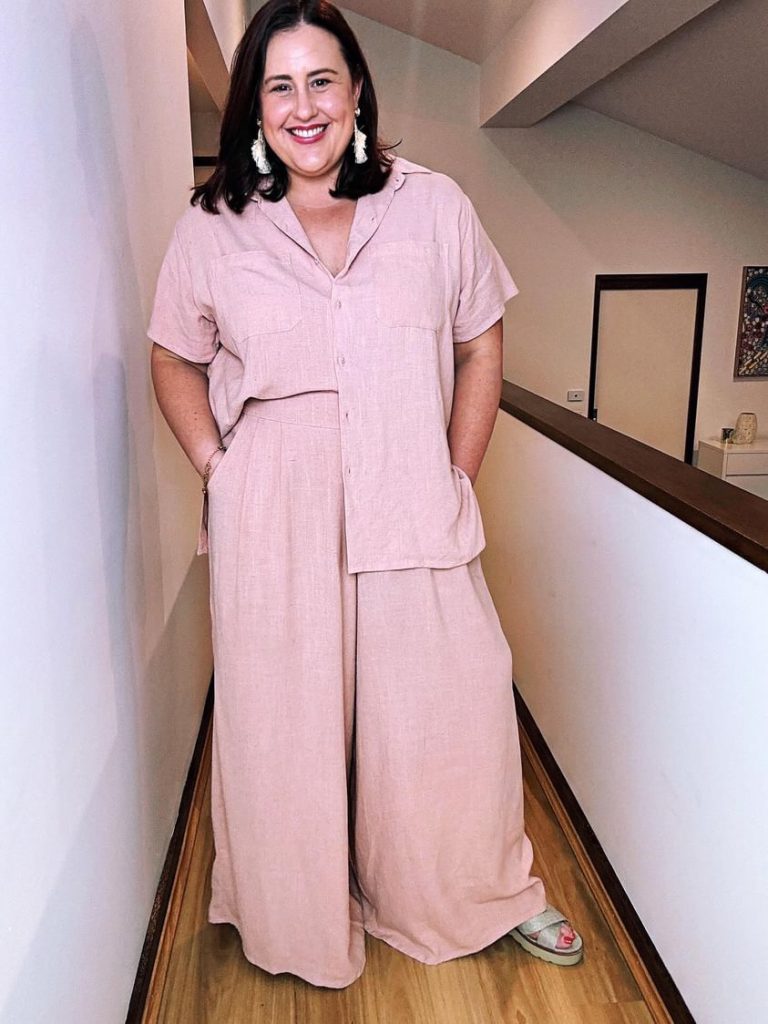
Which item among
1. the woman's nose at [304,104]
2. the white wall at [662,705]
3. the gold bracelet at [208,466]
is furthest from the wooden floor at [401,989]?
the woman's nose at [304,104]

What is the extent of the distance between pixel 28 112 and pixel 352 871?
1375 millimetres

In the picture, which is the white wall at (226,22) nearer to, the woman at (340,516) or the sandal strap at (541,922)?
the woman at (340,516)

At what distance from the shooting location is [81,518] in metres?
1.19

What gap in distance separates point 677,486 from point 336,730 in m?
0.69

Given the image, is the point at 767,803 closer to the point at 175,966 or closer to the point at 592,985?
the point at 592,985

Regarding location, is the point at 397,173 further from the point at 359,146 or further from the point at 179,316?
the point at 179,316

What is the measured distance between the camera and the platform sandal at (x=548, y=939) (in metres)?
1.62

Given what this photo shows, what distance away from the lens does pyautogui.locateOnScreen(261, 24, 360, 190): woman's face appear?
4.08 ft

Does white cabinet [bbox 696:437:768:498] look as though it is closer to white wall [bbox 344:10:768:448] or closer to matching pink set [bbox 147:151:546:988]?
white wall [bbox 344:10:768:448]

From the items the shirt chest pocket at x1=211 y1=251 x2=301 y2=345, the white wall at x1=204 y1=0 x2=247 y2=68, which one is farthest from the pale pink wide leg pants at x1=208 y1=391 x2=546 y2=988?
the white wall at x1=204 y1=0 x2=247 y2=68

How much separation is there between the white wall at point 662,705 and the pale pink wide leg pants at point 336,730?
25 cm

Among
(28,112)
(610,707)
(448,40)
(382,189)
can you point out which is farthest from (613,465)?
(448,40)

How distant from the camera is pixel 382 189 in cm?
139

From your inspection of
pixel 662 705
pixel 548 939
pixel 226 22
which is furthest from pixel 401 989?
pixel 226 22
